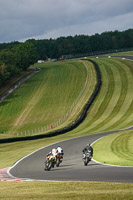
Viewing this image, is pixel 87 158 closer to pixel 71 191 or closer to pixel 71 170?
pixel 71 170

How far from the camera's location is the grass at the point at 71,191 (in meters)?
16.2

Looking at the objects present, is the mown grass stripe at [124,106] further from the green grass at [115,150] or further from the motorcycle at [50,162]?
the motorcycle at [50,162]

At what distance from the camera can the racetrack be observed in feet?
71.1

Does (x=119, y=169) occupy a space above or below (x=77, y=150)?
above

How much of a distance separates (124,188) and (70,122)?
156 ft

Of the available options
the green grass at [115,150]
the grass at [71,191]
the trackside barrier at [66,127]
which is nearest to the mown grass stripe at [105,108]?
the trackside barrier at [66,127]

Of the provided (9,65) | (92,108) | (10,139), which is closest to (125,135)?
(10,139)

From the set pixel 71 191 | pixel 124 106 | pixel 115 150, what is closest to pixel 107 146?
pixel 115 150

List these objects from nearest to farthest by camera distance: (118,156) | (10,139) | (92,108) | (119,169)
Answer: (119,169) < (118,156) < (10,139) < (92,108)

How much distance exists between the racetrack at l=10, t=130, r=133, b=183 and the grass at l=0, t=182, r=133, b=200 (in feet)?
5.94

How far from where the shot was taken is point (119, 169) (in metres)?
23.7

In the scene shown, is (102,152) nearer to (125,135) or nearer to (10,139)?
(125,135)

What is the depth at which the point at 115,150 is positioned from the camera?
36.3 metres

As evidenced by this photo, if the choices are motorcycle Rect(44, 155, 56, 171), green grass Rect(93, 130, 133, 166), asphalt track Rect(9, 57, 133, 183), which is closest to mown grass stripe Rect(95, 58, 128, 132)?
green grass Rect(93, 130, 133, 166)
